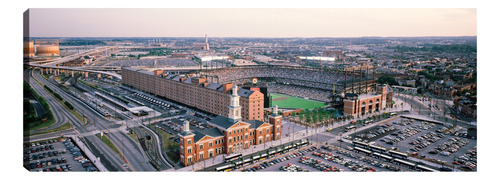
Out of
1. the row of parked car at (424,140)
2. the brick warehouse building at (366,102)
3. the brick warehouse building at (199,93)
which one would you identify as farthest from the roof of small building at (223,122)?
the brick warehouse building at (366,102)

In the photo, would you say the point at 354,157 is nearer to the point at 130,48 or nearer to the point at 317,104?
the point at 317,104

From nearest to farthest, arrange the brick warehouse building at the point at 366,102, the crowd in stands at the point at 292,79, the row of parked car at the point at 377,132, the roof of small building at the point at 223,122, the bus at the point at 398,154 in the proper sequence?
1. the bus at the point at 398,154
2. the roof of small building at the point at 223,122
3. the row of parked car at the point at 377,132
4. the brick warehouse building at the point at 366,102
5. the crowd in stands at the point at 292,79

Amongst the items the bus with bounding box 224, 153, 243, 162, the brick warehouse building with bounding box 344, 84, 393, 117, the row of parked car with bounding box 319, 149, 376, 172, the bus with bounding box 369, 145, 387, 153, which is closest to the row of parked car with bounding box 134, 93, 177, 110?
the bus with bounding box 224, 153, 243, 162

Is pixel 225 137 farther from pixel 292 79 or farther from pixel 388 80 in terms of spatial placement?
pixel 388 80

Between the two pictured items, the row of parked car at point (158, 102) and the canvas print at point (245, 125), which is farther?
the row of parked car at point (158, 102)

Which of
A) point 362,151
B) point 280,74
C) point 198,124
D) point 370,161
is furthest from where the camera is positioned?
point 280,74

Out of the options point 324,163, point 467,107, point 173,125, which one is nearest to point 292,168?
point 324,163

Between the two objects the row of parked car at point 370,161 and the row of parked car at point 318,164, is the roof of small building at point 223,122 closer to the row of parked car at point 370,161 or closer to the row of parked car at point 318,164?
the row of parked car at point 318,164
